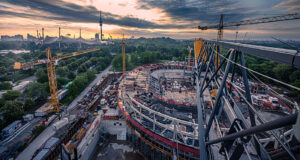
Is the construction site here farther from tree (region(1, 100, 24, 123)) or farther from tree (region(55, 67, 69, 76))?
tree (region(55, 67, 69, 76))

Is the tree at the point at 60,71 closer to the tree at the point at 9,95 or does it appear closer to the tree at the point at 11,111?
the tree at the point at 9,95

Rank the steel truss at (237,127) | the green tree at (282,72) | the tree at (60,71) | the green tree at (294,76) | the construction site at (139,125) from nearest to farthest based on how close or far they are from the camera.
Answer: the steel truss at (237,127) < the construction site at (139,125) < the green tree at (294,76) < the green tree at (282,72) < the tree at (60,71)

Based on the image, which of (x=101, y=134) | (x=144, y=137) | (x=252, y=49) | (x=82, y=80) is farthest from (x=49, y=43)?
(x=252, y=49)

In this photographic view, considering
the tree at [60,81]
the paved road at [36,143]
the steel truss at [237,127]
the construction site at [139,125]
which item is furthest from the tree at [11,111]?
the steel truss at [237,127]

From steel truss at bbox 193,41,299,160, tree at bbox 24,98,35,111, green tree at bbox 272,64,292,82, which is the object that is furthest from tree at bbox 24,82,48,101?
green tree at bbox 272,64,292,82

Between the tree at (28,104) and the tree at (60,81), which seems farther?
the tree at (60,81)

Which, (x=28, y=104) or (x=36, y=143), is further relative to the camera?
(x=28, y=104)

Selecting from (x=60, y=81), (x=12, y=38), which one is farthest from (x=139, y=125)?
(x=12, y=38)

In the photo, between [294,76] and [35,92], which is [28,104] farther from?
[294,76]
